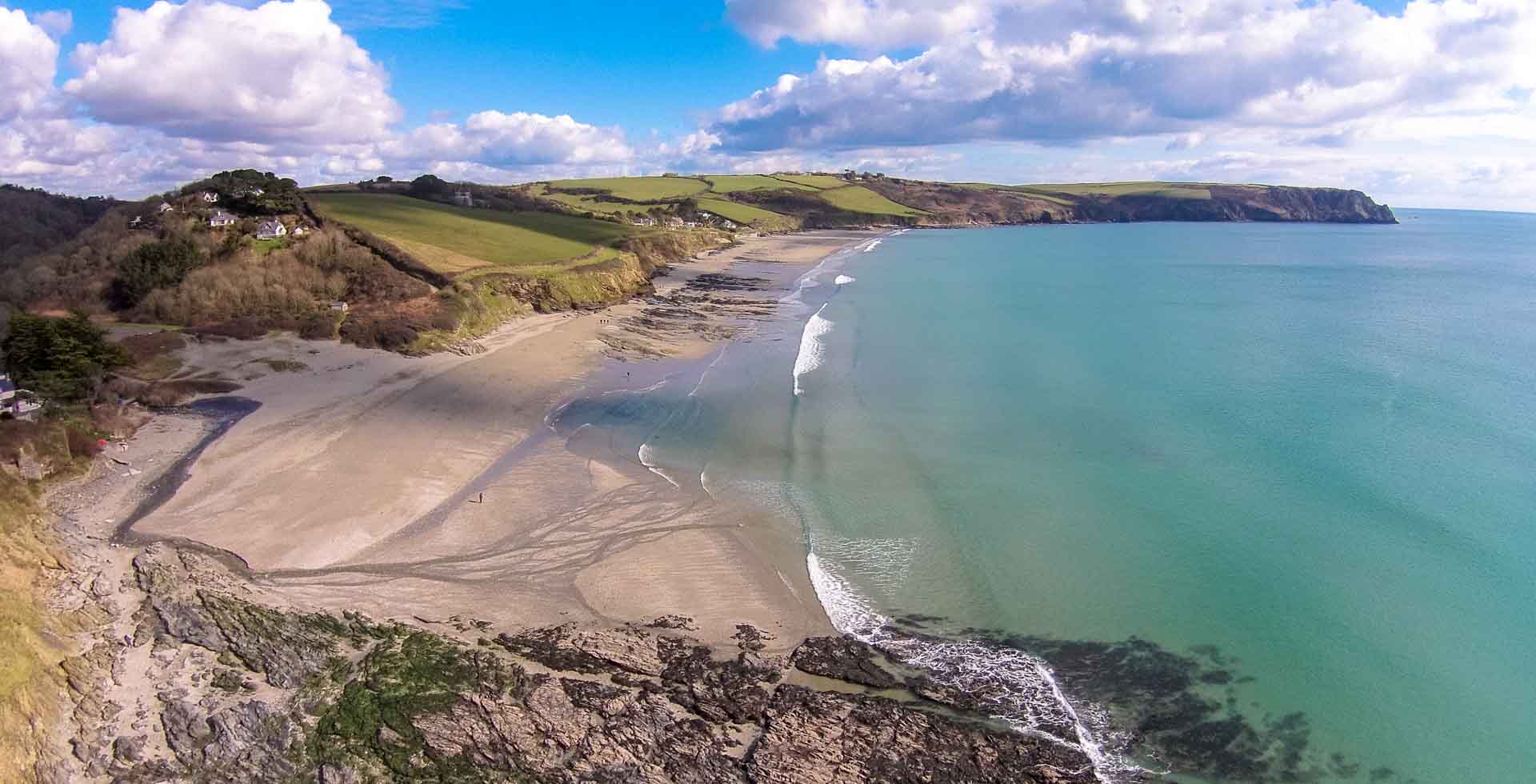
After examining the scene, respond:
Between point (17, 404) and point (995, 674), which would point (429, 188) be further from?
point (995, 674)

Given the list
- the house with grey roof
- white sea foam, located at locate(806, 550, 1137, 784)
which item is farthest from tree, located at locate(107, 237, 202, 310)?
white sea foam, located at locate(806, 550, 1137, 784)

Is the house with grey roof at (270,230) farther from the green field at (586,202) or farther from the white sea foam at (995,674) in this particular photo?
the green field at (586,202)

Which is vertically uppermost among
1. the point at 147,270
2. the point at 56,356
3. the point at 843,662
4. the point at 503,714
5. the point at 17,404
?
the point at 147,270

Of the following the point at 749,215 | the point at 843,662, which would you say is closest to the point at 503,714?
the point at 843,662

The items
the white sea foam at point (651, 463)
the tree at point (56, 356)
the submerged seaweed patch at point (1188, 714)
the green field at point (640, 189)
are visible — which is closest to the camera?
the submerged seaweed patch at point (1188, 714)

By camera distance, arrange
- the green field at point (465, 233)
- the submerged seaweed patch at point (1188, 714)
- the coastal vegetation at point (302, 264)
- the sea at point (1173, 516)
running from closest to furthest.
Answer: the submerged seaweed patch at point (1188, 714) → the sea at point (1173, 516) → the coastal vegetation at point (302, 264) → the green field at point (465, 233)

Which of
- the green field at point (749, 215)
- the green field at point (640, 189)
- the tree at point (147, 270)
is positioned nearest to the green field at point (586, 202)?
the green field at point (640, 189)
